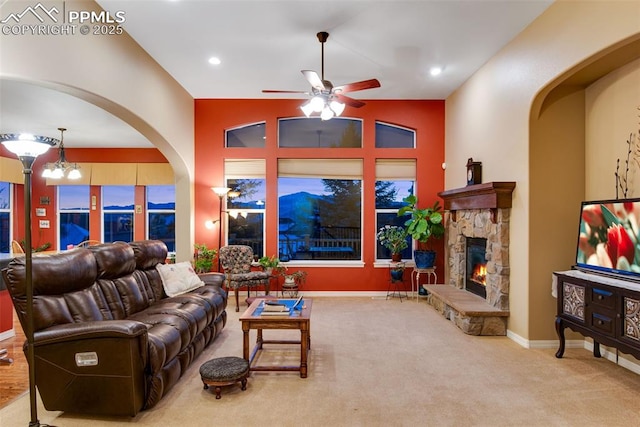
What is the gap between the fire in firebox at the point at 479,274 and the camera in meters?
4.82

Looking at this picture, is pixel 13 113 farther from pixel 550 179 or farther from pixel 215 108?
pixel 550 179

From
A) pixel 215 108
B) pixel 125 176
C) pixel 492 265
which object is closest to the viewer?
pixel 492 265

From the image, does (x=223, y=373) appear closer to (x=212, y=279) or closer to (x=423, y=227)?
(x=212, y=279)

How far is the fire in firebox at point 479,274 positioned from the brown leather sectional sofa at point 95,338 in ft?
12.3

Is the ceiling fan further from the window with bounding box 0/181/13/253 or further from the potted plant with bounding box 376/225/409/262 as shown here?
the window with bounding box 0/181/13/253

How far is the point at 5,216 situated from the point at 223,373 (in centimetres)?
791

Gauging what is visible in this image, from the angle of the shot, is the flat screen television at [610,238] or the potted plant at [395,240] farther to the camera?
the potted plant at [395,240]

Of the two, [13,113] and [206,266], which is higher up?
[13,113]

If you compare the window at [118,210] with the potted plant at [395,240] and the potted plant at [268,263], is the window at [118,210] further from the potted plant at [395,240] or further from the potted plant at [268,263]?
the potted plant at [395,240]

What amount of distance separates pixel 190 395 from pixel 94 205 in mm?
7275

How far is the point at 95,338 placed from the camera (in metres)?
2.35

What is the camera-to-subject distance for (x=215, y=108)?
6273 mm

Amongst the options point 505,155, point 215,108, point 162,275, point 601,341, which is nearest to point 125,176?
point 215,108

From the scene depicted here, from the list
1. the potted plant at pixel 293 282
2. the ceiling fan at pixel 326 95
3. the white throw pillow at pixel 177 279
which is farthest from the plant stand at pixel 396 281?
the white throw pillow at pixel 177 279
